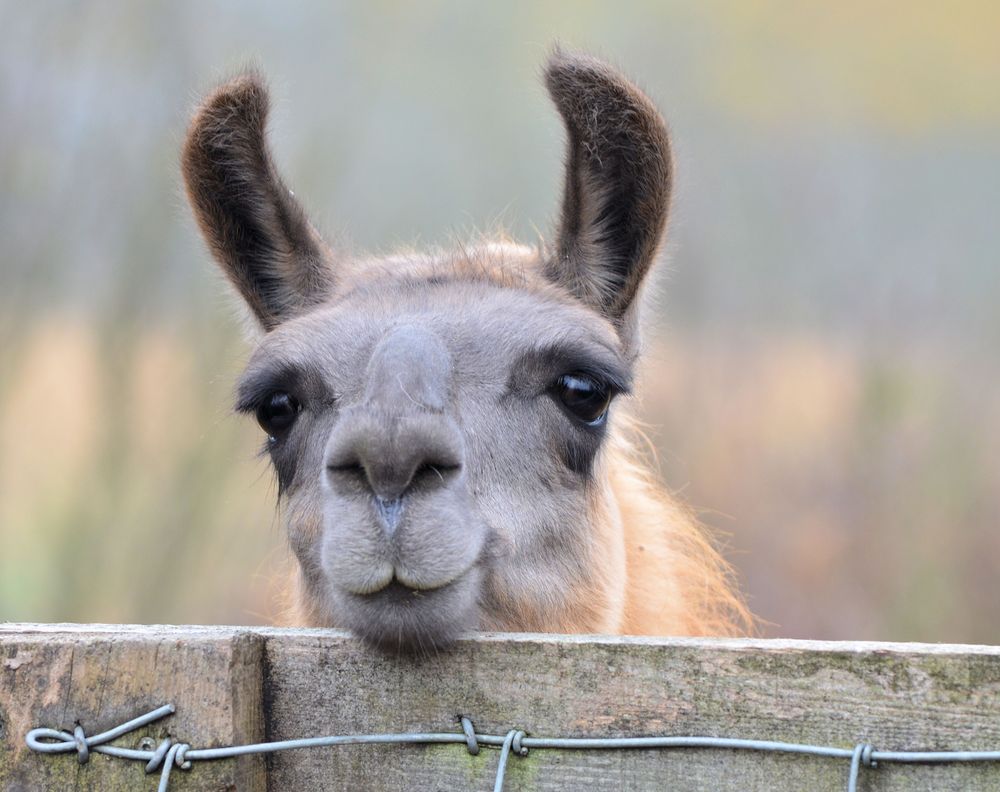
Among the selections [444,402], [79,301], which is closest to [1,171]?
[79,301]

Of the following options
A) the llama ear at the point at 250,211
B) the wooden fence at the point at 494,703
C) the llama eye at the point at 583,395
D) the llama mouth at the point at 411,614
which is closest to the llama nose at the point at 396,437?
the llama mouth at the point at 411,614

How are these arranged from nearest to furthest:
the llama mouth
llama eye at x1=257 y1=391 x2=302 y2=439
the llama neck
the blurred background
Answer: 1. the llama mouth
2. llama eye at x1=257 y1=391 x2=302 y2=439
3. the llama neck
4. the blurred background

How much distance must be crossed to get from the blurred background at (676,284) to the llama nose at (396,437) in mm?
9888

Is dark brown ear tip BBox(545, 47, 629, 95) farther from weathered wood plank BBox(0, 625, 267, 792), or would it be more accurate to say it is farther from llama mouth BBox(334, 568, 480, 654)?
weathered wood plank BBox(0, 625, 267, 792)

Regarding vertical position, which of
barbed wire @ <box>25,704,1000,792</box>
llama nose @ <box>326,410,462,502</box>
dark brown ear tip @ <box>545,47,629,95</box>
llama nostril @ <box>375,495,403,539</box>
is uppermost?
dark brown ear tip @ <box>545,47,629,95</box>

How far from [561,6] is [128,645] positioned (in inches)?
607

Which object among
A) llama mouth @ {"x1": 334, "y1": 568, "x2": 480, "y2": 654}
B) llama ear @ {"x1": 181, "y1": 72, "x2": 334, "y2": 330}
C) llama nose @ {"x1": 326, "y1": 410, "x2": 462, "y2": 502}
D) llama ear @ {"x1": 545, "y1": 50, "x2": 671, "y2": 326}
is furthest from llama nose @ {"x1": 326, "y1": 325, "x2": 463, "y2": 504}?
llama ear @ {"x1": 181, "y1": 72, "x2": 334, "y2": 330}

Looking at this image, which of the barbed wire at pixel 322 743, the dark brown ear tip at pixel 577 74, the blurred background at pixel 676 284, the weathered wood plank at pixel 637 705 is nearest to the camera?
the weathered wood plank at pixel 637 705

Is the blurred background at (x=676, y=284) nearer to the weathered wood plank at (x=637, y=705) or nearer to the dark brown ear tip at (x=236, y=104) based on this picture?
the dark brown ear tip at (x=236, y=104)

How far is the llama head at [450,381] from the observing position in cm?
336

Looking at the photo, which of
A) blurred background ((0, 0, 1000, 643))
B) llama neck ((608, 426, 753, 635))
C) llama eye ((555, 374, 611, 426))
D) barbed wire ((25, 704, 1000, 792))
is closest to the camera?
barbed wire ((25, 704, 1000, 792))

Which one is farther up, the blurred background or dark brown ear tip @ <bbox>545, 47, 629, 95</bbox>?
the blurred background

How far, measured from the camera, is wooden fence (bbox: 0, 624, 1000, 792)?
245 centimetres

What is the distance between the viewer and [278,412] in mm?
4441
